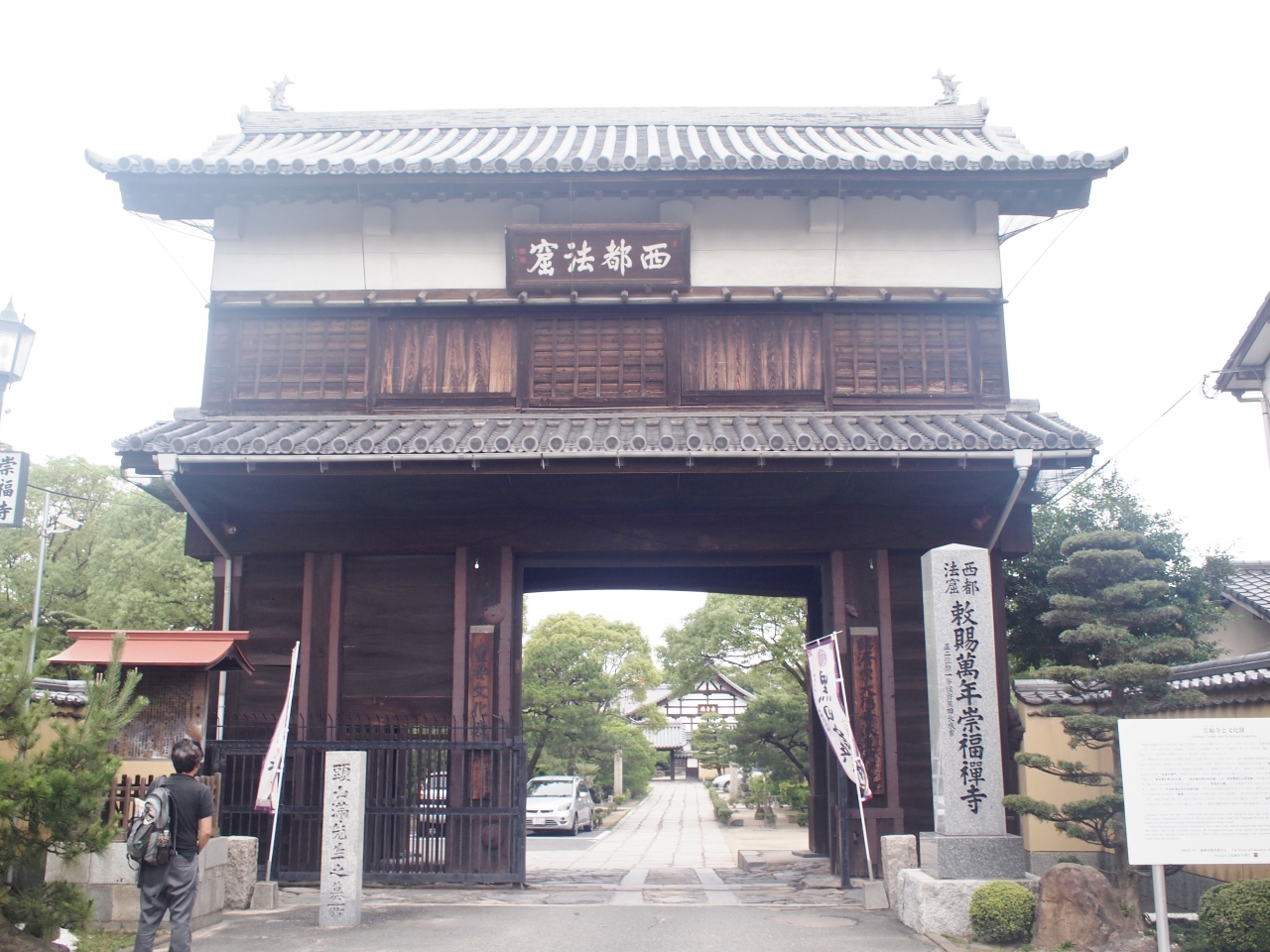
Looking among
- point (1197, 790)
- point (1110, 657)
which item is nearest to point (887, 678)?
point (1110, 657)

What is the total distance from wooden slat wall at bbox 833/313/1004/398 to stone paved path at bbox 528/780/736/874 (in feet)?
26.8

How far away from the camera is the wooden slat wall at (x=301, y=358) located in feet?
41.8

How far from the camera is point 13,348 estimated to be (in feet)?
32.9

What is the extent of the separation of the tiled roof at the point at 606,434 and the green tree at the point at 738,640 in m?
18.7

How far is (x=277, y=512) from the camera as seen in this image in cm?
1222

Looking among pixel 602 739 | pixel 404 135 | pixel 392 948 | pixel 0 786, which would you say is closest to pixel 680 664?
pixel 602 739

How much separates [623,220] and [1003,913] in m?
8.79

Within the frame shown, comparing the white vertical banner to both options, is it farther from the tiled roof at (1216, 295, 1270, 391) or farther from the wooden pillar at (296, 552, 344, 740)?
the tiled roof at (1216, 295, 1270, 391)

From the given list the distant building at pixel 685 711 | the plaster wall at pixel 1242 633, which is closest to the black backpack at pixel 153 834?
the plaster wall at pixel 1242 633

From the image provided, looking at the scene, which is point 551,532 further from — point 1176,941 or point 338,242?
point 1176,941

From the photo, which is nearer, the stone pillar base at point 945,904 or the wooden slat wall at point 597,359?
the stone pillar base at point 945,904

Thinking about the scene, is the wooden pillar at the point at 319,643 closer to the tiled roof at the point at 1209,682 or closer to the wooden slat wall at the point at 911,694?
the wooden slat wall at the point at 911,694

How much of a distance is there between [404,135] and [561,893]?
1125cm

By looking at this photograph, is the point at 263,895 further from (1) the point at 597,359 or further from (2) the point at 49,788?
(1) the point at 597,359
